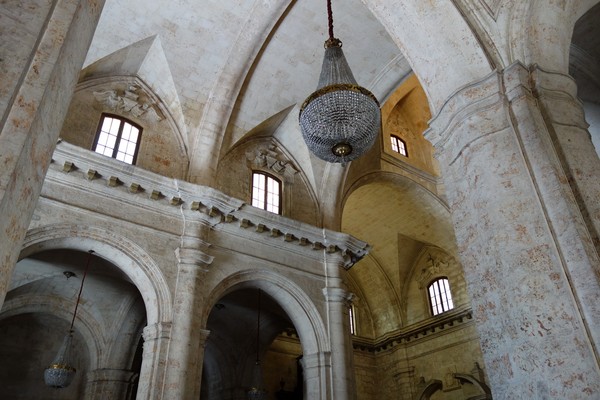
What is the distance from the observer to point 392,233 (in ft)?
55.8

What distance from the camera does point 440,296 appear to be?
55.4 ft

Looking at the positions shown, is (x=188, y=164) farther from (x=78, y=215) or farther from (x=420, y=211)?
(x=420, y=211)

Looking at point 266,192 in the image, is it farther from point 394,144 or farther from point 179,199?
point 394,144

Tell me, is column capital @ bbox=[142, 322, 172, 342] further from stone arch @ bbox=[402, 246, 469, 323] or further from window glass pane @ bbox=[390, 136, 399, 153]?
stone arch @ bbox=[402, 246, 469, 323]

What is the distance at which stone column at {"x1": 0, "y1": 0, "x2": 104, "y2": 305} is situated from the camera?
2307 millimetres

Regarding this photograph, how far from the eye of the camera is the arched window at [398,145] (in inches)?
597

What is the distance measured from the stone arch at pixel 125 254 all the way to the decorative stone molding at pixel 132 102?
3.04 metres

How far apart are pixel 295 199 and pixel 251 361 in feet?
16.2

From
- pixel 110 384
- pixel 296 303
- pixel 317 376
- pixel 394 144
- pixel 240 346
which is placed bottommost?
pixel 317 376

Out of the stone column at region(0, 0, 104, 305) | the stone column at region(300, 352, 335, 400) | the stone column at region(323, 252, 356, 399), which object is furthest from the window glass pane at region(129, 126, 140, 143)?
the stone column at region(0, 0, 104, 305)

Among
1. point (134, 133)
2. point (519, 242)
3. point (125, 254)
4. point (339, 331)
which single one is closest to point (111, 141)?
point (134, 133)

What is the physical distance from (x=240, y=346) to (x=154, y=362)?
622cm

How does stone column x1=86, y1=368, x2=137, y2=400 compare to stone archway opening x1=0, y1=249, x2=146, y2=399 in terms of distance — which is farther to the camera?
stone column x1=86, y1=368, x2=137, y2=400

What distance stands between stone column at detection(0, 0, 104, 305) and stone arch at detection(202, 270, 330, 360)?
7.09 metres
